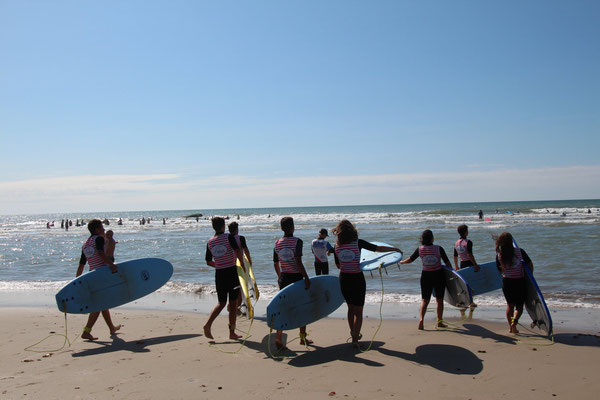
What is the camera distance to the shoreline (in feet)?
20.9

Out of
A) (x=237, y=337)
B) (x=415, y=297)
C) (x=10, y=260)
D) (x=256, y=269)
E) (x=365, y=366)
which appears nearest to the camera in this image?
(x=365, y=366)

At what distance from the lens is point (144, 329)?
6.51 m

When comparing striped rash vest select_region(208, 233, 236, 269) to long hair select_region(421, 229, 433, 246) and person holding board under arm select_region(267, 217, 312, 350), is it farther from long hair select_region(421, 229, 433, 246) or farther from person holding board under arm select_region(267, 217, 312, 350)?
long hair select_region(421, 229, 433, 246)

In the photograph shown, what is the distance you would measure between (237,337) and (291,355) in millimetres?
1146

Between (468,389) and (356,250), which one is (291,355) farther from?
(468,389)

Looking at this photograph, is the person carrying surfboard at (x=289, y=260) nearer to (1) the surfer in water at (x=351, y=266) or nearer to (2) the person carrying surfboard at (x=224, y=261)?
(1) the surfer in water at (x=351, y=266)

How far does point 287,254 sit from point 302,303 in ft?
2.08

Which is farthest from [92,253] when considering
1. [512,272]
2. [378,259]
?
[512,272]

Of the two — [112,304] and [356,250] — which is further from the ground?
[356,250]

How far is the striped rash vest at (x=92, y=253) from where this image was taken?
5931mm

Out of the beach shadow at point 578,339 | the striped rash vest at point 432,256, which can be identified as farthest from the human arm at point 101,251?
the beach shadow at point 578,339

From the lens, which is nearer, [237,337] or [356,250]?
[356,250]

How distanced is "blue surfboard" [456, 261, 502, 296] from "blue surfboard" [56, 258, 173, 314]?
4869mm

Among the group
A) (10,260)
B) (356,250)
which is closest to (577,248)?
(356,250)
